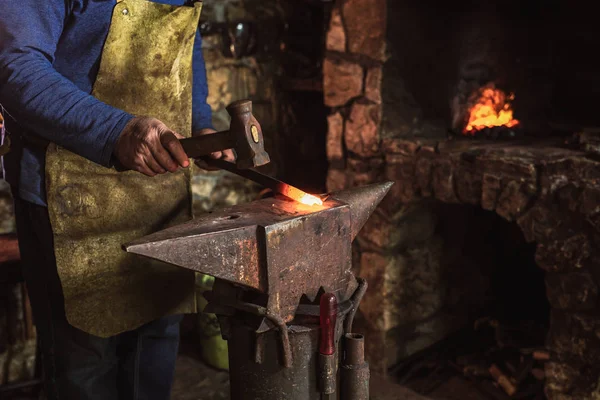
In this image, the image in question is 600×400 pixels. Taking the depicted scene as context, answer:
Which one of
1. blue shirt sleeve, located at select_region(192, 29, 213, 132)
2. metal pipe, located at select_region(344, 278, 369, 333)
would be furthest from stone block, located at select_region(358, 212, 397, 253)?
metal pipe, located at select_region(344, 278, 369, 333)

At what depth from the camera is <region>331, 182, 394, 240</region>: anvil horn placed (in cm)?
173

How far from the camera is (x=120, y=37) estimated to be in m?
1.79

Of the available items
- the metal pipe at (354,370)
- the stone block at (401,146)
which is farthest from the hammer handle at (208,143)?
the stone block at (401,146)

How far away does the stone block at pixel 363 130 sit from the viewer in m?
2.97

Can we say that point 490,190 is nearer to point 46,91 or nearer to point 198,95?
point 198,95

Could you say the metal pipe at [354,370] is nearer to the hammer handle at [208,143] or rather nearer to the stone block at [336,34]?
the hammer handle at [208,143]

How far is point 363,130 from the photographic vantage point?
3.03 m

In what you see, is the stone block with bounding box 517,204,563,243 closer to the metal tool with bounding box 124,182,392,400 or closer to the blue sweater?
the metal tool with bounding box 124,182,392,400

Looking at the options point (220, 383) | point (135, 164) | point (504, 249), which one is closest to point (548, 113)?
point (504, 249)

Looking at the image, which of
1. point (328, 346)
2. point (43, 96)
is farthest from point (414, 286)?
point (43, 96)

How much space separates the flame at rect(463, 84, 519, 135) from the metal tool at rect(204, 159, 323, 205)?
1.61 m

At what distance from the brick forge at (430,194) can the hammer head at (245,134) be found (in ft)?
4.40

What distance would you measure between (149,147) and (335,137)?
171 cm

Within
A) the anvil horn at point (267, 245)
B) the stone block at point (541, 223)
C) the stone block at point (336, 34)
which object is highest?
the stone block at point (336, 34)
